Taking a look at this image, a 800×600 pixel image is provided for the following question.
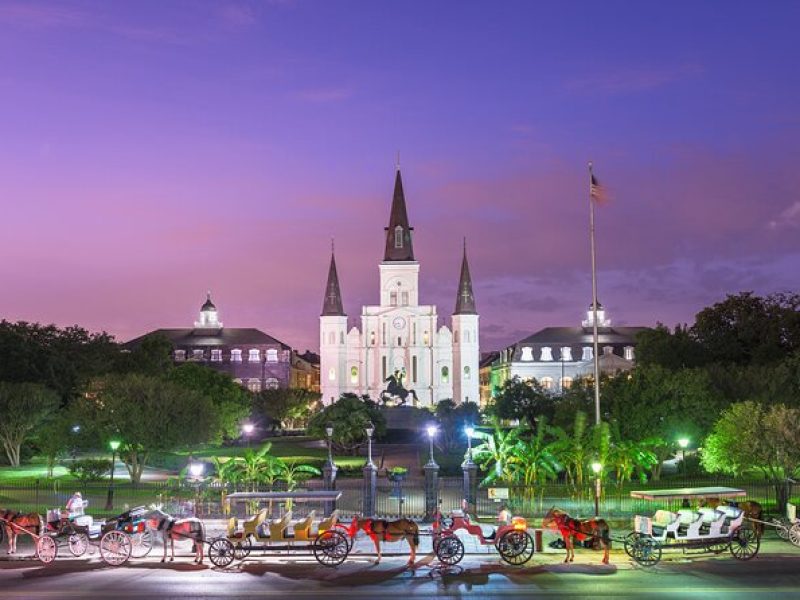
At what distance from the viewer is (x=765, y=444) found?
1143 inches

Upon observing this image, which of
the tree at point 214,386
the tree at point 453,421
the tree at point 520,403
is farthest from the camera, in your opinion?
the tree at point 520,403

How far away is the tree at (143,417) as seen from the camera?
134ft

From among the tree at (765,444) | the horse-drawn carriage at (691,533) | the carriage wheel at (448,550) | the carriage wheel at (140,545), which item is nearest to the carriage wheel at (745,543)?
the horse-drawn carriage at (691,533)

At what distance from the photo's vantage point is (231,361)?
447ft

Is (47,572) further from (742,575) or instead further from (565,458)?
(565,458)

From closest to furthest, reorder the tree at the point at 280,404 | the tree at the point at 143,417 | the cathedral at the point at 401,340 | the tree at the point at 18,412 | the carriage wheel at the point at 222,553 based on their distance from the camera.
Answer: the carriage wheel at the point at 222,553, the tree at the point at 143,417, the tree at the point at 18,412, the tree at the point at 280,404, the cathedral at the point at 401,340

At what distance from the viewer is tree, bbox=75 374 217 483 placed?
40.8 metres

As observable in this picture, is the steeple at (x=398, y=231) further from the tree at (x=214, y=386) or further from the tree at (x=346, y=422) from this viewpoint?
the tree at (x=346, y=422)

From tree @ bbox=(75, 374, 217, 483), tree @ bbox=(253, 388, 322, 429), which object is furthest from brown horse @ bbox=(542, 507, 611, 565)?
tree @ bbox=(253, 388, 322, 429)

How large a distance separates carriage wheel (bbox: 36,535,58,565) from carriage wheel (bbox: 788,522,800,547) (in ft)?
58.5

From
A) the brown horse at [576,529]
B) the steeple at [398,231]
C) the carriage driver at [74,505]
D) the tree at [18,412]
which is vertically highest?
the steeple at [398,231]

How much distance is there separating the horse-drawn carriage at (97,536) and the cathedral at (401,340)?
102 meters

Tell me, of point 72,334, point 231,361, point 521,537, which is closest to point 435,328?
point 231,361

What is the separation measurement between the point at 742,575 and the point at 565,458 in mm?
14709
